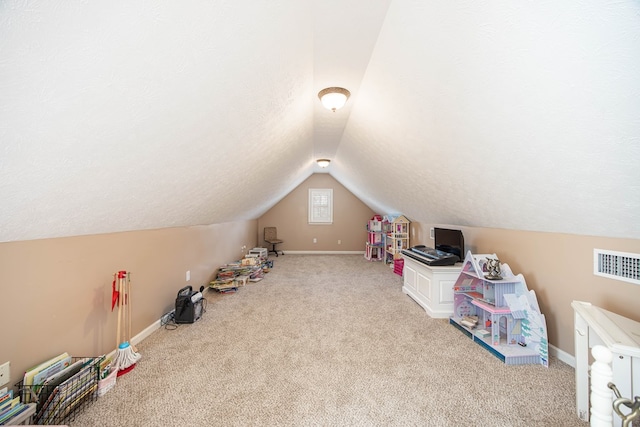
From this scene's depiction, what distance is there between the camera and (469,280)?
2787 millimetres

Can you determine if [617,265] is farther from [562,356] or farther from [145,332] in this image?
[145,332]

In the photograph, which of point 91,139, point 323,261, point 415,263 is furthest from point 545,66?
point 323,261

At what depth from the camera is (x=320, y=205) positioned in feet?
24.2

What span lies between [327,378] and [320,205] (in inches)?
226

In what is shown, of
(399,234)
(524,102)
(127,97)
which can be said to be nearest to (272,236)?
(399,234)

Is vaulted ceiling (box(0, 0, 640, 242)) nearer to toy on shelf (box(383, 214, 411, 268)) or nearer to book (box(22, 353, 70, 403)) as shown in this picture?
book (box(22, 353, 70, 403))

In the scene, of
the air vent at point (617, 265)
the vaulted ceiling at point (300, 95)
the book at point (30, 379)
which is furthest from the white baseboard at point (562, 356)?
the book at point (30, 379)

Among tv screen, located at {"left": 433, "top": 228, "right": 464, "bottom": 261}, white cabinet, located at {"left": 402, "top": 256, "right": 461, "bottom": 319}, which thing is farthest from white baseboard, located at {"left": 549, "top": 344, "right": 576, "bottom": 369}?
Answer: tv screen, located at {"left": 433, "top": 228, "right": 464, "bottom": 261}

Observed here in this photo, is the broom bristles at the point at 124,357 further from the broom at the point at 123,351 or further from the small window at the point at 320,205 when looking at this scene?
the small window at the point at 320,205

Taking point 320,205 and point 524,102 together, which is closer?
point 524,102

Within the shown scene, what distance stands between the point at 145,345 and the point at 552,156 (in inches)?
142

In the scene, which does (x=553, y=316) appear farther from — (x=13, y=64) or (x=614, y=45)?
(x=13, y=64)

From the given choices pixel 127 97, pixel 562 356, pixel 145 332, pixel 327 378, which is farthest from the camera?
pixel 145 332

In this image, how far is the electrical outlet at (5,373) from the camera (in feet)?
4.25
